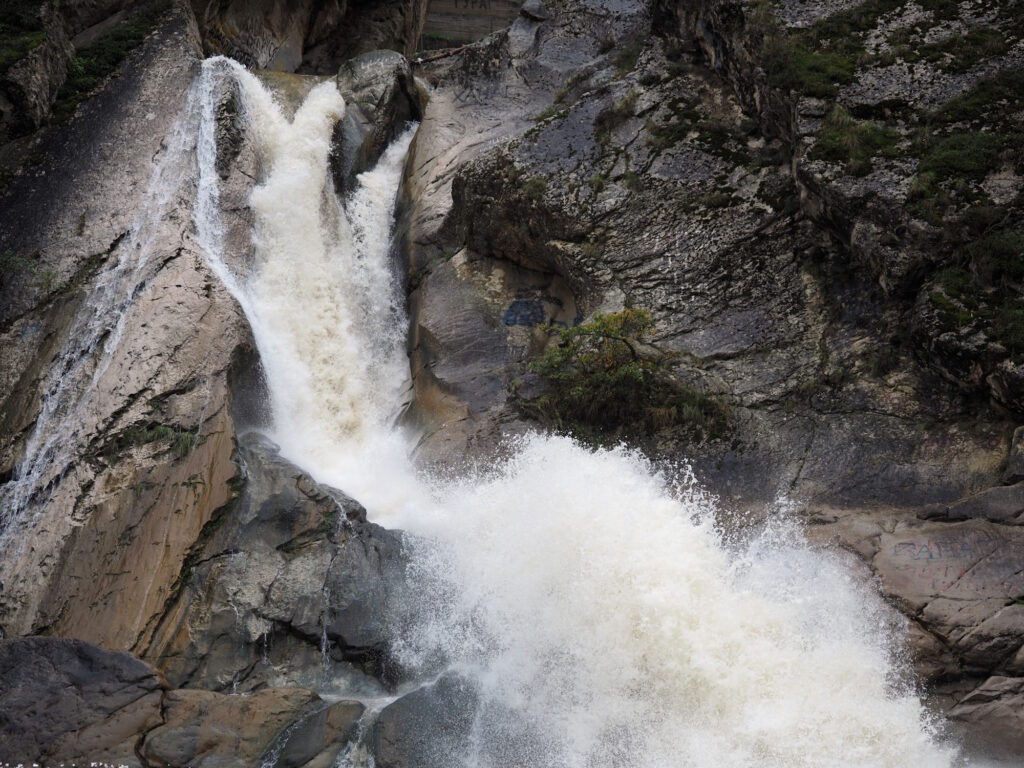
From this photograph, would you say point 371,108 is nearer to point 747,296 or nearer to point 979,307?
point 747,296

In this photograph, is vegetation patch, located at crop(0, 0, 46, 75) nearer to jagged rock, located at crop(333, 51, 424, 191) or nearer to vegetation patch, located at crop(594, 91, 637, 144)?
jagged rock, located at crop(333, 51, 424, 191)

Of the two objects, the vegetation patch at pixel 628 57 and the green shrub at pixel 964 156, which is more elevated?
the vegetation patch at pixel 628 57

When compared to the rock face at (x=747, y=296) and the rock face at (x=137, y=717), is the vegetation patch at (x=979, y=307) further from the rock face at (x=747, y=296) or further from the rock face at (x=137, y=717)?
the rock face at (x=137, y=717)

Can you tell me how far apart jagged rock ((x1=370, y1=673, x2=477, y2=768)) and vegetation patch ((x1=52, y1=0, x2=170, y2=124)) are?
13740 mm

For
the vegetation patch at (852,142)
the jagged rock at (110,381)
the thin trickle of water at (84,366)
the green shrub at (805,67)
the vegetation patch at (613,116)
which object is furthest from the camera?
the vegetation patch at (613,116)

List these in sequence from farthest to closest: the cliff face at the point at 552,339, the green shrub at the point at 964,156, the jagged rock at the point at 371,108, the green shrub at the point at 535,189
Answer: the jagged rock at the point at 371,108, the green shrub at the point at 535,189, the green shrub at the point at 964,156, the cliff face at the point at 552,339

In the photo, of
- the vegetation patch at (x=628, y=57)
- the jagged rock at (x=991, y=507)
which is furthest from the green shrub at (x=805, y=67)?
the jagged rock at (x=991, y=507)

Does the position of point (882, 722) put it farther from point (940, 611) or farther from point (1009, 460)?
point (1009, 460)

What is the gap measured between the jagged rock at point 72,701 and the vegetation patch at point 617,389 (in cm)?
665

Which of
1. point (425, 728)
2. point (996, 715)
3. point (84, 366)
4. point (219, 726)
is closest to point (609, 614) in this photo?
point (425, 728)

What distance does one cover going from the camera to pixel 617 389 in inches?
506

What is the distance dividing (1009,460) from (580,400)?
5572 mm

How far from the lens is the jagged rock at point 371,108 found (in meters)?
18.0

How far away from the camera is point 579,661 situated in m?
9.83
